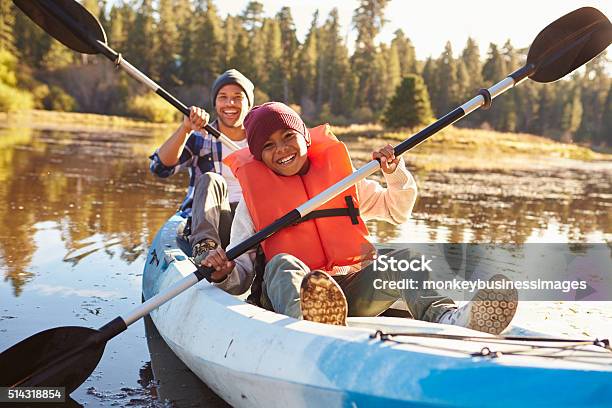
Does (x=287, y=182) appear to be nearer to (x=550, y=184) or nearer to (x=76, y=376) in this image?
(x=76, y=376)

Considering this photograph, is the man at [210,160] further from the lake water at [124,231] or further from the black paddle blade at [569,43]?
the black paddle blade at [569,43]

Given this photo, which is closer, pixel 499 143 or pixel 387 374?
pixel 387 374

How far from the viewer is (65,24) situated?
150 inches

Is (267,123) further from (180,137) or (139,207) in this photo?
(139,207)

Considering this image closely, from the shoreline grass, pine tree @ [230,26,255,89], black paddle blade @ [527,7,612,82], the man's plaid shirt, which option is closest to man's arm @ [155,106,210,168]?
the man's plaid shirt

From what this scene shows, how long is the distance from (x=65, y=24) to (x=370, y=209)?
194 cm

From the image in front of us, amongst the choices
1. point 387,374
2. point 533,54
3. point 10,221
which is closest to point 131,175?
point 10,221

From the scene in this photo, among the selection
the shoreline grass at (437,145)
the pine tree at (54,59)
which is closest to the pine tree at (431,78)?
the shoreline grass at (437,145)

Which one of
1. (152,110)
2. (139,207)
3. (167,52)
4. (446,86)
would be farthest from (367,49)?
(139,207)

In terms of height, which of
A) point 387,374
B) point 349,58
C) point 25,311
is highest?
→ point 349,58

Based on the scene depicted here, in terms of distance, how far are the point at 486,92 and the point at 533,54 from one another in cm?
50

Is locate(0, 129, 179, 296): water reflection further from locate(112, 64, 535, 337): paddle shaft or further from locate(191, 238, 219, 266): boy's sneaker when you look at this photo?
locate(112, 64, 535, 337): paddle shaft

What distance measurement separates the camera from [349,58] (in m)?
46.4

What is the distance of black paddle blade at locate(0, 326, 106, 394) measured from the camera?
8.40 feet
